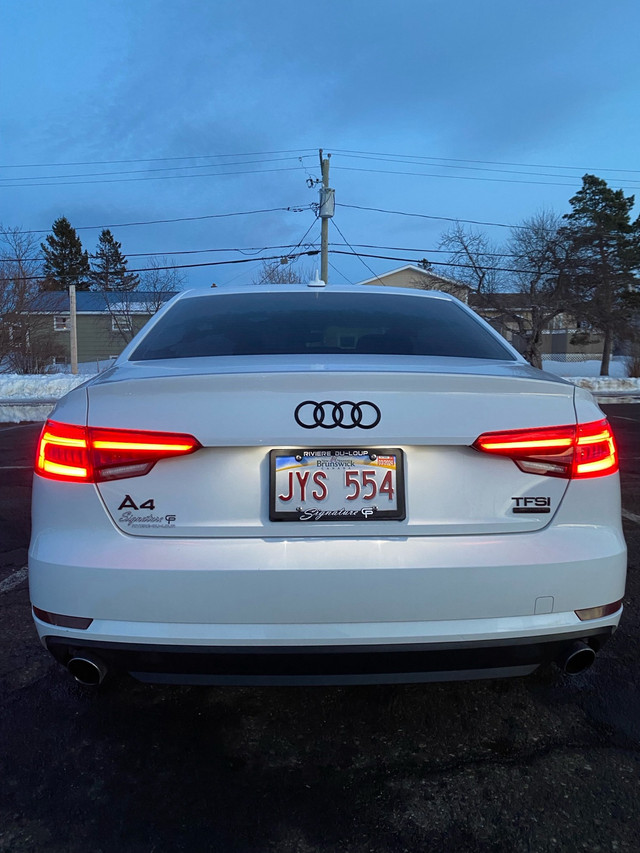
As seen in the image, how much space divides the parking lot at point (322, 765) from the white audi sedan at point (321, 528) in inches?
14.6

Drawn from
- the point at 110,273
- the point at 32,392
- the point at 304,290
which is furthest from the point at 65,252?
the point at 304,290

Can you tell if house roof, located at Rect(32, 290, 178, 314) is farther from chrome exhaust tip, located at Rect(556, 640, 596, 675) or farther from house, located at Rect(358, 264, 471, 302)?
chrome exhaust tip, located at Rect(556, 640, 596, 675)

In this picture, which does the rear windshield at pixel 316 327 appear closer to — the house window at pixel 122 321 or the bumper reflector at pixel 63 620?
the bumper reflector at pixel 63 620

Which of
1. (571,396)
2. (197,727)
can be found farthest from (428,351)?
(197,727)

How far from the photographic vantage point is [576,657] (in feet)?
6.19

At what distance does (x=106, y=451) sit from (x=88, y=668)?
0.69 metres

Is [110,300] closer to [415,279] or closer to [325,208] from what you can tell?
[415,279]

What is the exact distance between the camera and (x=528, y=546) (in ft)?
5.84

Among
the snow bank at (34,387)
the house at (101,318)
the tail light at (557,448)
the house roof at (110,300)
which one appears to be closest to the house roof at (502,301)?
the house roof at (110,300)

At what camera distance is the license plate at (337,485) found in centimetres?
174

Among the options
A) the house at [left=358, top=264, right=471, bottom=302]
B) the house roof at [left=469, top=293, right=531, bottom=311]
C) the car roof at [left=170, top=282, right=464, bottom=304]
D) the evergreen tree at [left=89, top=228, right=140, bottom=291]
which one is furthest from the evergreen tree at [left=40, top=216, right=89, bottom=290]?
the car roof at [left=170, top=282, right=464, bottom=304]

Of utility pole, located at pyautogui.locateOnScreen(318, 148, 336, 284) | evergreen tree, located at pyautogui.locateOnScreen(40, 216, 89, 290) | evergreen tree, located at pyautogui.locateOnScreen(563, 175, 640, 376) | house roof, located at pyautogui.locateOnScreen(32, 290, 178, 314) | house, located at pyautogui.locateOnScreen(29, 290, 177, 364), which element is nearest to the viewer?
utility pole, located at pyautogui.locateOnScreen(318, 148, 336, 284)

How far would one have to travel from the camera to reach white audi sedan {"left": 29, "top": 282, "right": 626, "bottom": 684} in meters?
1.72

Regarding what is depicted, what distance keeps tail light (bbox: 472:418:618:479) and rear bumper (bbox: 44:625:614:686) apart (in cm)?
50
